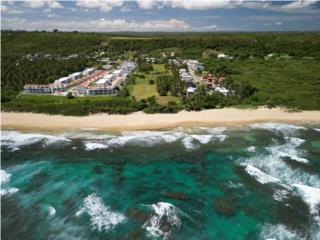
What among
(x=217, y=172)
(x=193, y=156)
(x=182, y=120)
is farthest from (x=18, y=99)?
(x=217, y=172)

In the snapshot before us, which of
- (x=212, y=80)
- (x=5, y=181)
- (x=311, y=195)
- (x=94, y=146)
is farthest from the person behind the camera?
(x=212, y=80)

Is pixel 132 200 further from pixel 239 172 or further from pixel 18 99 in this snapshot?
pixel 18 99

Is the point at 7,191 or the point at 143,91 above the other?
the point at 143,91

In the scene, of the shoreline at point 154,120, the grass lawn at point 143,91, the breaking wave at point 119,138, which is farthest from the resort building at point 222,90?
the breaking wave at point 119,138

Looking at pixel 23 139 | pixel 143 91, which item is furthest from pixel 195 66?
pixel 23 139

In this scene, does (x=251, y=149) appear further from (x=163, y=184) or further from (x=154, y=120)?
(x=154, y=120)

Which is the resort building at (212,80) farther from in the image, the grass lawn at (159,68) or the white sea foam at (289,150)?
the white sea foam at (289,150)
